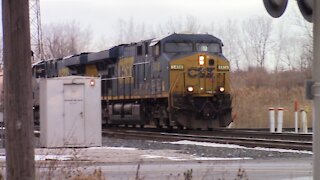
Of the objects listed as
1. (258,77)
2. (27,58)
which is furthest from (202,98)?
(258,77)

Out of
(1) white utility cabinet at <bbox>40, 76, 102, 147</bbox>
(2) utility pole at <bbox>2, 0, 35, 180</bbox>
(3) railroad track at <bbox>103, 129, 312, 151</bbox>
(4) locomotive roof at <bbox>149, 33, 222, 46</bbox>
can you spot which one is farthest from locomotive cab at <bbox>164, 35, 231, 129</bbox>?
(2) utility pole at <bbox>2, 0, 35, 180</bbox>

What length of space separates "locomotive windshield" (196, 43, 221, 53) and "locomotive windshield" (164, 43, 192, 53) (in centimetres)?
42

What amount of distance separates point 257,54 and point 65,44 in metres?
30.2

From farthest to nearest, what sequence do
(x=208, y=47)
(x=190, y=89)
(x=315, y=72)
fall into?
(x=208, y=47), (x=190, y=89), (x=315, y=72)

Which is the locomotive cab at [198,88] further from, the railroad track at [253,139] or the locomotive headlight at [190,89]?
the railroad track at [253,139]

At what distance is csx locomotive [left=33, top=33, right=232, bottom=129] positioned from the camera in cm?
2656

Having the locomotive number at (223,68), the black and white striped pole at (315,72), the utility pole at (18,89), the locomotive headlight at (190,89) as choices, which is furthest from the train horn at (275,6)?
the locomotive number at (223,68)

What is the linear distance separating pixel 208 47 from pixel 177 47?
5.16ft

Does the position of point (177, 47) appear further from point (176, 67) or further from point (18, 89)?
point (18, 89)

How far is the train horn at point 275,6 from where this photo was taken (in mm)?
5812

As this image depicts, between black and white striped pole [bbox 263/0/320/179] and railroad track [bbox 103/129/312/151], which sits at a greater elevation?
black and white striped pole [bbox 263/0/320/179]

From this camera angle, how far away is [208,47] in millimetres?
28141

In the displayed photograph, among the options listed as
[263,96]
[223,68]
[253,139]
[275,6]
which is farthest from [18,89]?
[263,96]

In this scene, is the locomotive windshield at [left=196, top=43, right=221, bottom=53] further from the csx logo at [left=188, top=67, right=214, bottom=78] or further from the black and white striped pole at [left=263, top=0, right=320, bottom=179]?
the black and white striped pole at [left=263, top=0, right=320, bottom=179]
